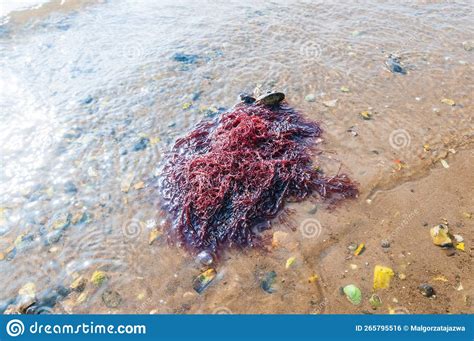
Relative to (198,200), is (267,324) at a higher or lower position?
lower

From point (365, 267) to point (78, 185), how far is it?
4.95m

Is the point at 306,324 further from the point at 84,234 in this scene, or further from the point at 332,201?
the point at 84,234

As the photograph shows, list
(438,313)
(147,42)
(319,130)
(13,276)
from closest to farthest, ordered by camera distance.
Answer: (438,313) < (13,276) < (319,130) < (147,42)

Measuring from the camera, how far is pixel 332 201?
5.97 metres

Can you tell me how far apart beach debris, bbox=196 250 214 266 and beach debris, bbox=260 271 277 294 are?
2.60ft

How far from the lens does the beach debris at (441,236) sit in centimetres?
517

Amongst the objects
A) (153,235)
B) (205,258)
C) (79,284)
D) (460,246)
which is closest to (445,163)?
(460,246)

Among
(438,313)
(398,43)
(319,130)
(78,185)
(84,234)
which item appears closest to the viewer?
(438,313)

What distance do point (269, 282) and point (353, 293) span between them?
1.08m

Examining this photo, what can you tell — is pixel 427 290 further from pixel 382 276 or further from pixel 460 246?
pixel 460 246

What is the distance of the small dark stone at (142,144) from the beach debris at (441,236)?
5.19 meters

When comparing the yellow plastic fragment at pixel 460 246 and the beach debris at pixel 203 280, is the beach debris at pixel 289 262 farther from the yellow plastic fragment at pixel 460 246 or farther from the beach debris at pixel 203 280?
the yellow plastic fragment at pixel 460 246

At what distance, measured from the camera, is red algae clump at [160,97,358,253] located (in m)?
5.74

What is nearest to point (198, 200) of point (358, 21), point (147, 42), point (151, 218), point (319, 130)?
point (151, 218)
